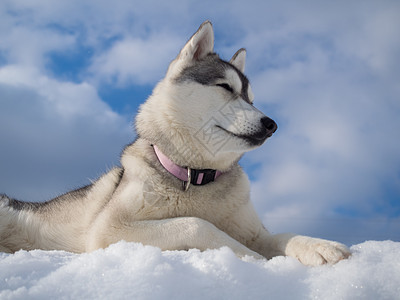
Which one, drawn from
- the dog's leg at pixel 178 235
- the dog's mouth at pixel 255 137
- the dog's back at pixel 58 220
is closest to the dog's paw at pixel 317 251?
the dog's leg at pixel 178 235

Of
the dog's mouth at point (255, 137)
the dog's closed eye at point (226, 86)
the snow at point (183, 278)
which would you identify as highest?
the dog's closed eye at point (226, 86)

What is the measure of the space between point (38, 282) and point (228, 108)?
2449mm

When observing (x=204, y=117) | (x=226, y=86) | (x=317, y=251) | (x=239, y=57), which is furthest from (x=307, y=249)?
(x=239, y=57)

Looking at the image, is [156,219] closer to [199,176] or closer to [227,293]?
[199,176]

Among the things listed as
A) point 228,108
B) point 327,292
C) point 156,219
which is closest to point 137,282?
point 327,292

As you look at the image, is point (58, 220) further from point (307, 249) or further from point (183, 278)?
point (307, 249)

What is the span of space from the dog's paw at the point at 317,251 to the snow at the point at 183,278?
0.51 feet

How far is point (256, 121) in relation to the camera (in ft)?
12.0

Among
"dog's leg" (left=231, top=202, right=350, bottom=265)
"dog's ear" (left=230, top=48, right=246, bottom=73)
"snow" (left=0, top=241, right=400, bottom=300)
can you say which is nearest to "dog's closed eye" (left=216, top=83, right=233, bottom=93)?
"dog's ear" (left=230, top=48, right=246, bottom=73)

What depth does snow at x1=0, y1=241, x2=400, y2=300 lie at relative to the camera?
1.98m

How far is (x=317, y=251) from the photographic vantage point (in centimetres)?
274

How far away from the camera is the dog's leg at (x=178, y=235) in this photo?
3008 millimetres

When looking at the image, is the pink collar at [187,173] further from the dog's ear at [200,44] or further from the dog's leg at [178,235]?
the dog's ear at [200,44]

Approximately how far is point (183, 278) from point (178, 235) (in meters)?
0.96
